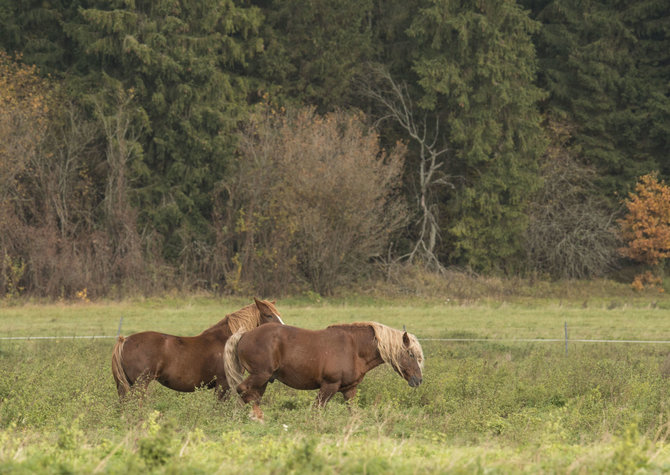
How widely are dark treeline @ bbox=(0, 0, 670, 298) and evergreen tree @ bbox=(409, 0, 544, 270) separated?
0.33ft

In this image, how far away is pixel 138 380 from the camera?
11.4 meters

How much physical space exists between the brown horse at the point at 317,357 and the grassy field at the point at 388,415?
1.27 ft

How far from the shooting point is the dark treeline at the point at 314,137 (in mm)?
33906

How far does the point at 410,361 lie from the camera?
39.9 feet

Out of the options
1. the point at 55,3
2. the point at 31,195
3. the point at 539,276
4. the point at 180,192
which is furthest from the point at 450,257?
the point at 55,3

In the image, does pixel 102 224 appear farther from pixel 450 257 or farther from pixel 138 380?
pixel 138 380

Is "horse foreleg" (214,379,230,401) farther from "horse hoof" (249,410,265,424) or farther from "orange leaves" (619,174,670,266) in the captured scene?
"orange leaves" (619,174,670,266)

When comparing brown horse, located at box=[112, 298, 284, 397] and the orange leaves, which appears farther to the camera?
the orange leaves

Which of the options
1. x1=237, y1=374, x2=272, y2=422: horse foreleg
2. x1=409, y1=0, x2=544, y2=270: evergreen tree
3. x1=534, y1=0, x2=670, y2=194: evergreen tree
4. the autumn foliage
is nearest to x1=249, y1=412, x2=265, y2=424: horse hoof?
x1=237, y1=374, x2=272, y2=422: horse foreleg

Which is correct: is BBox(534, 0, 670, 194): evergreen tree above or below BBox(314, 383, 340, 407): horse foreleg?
above

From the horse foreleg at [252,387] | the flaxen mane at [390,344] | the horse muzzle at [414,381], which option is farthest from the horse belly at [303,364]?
the horse muzzle at [414,381]

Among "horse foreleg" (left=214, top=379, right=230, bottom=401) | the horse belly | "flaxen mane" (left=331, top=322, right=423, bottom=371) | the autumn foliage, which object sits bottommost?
the autumn foliage

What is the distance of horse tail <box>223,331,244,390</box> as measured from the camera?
11.8 metres

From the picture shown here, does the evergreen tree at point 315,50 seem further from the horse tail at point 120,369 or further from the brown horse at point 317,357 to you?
the horse tail at point 120,369
